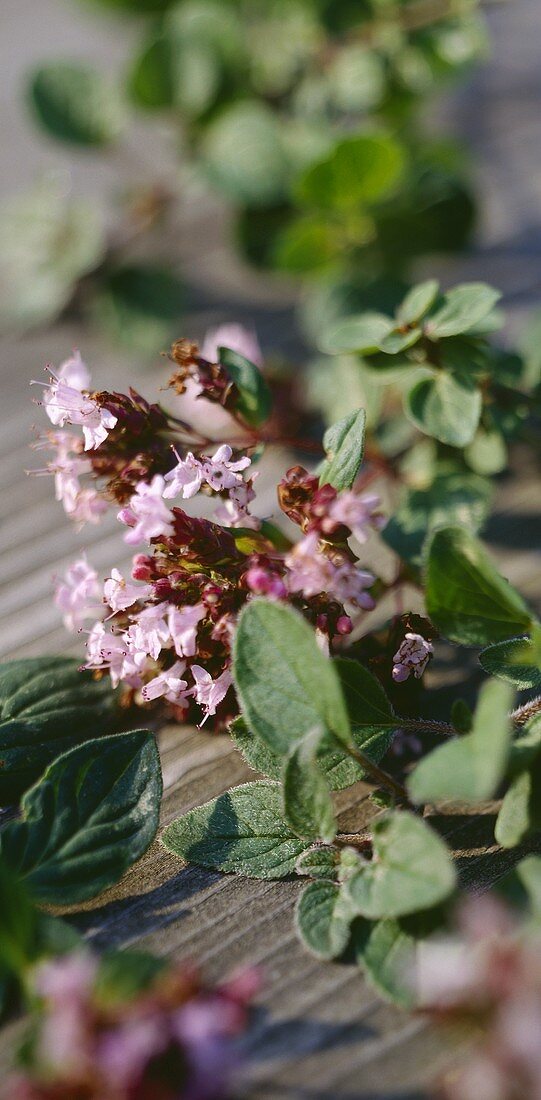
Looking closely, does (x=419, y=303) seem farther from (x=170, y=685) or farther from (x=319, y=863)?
(x=319, y=863)

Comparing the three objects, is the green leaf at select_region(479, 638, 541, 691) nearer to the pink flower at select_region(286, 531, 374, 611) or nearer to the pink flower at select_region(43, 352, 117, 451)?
the pink flower at select_region(286, 531, 374, 611)

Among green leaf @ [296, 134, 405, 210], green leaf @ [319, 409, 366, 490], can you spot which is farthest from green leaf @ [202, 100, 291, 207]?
green leaf @ [319, 409, 366, 490]

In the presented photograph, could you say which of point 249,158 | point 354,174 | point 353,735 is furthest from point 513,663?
point 249,158

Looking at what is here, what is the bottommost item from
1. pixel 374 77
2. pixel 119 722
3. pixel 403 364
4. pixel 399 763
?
pixel 399 763

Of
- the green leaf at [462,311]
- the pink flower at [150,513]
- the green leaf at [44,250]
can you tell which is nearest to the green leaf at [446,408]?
the green leaf at [462,311]

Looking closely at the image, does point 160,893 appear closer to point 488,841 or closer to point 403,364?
point 488,841

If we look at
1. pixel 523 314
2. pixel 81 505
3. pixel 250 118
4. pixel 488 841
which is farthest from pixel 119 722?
pixel 250 118
